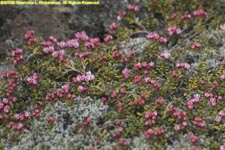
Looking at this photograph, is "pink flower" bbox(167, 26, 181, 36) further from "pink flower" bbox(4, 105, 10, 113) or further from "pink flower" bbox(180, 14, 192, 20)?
"pink flower" bbox(4, 105, 10, 113)

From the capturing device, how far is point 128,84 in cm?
Answer: 428

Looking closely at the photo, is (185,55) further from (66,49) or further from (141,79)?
(66,49)

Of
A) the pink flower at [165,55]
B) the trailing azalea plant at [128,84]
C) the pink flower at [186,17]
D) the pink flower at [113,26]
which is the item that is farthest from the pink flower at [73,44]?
the pink flower at [186,17]

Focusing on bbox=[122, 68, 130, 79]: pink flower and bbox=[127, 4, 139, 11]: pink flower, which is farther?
bbox=[127, 4, 139, 11]: pink flower

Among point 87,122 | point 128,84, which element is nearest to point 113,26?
point 128,84

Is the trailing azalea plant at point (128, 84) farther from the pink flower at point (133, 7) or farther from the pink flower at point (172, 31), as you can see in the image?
the pink flower at point (133, 7)

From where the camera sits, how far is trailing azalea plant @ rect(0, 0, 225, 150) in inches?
154

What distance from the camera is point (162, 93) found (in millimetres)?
4188

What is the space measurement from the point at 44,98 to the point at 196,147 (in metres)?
1.30

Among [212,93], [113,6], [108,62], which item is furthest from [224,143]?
[113,6]

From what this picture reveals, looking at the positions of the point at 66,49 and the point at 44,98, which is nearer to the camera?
the point at 44,98

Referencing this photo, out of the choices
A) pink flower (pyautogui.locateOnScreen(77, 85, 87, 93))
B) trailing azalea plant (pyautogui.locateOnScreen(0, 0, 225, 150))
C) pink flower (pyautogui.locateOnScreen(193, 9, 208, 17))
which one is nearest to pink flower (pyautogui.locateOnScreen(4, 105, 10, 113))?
trailing azalea plant (pyautogui.locateOnScreen(0, 0, 225, 150))

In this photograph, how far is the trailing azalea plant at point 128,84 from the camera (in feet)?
12.8

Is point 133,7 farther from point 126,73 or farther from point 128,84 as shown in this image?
point 128,84
